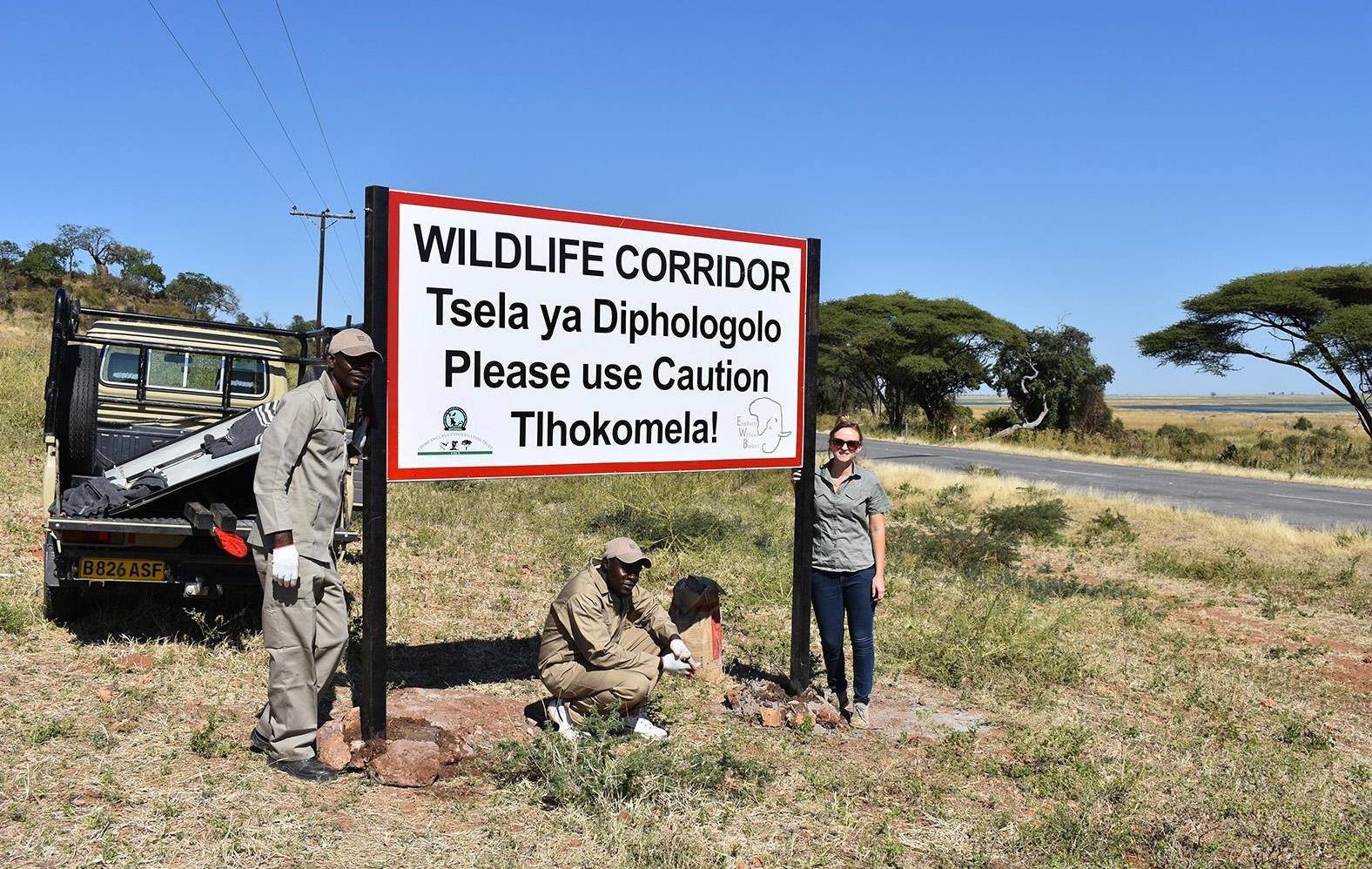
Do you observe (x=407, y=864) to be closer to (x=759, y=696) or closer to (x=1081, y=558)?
(x=759, y=696)

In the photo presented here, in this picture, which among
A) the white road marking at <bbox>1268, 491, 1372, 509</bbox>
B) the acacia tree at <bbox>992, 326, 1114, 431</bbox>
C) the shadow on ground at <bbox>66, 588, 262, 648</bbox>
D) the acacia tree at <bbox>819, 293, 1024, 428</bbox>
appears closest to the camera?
the shadow on ground at <bbox>66, 588, 262, 648</bbox>

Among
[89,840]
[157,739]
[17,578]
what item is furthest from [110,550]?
[89,840]

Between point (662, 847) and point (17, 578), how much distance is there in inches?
226

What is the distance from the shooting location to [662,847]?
3.55 metres

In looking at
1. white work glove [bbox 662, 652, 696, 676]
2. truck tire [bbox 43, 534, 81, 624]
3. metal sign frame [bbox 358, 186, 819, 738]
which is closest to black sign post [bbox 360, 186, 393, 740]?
metal sign frame [bbox 358, 186, 819, 738]

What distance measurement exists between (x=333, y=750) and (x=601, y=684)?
47.2 inches

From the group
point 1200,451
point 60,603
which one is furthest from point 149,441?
point 1200,451

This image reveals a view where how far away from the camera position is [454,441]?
471 centimetres

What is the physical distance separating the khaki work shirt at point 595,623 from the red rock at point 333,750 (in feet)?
3.14

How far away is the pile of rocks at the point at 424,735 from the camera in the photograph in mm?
4180

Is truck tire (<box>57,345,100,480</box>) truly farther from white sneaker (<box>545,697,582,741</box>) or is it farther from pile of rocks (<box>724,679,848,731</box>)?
pile of rocks (<box>724,679,848,731</box>)

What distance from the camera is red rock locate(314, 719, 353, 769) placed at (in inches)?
167

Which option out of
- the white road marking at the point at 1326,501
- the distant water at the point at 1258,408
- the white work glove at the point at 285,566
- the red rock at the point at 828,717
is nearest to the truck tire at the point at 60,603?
the white work glove at the point at 285,566

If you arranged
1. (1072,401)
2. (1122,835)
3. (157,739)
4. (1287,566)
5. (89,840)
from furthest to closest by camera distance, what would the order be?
(1072,401) → (1287,566) → (157,739) → (1122,835) → (89,840)
